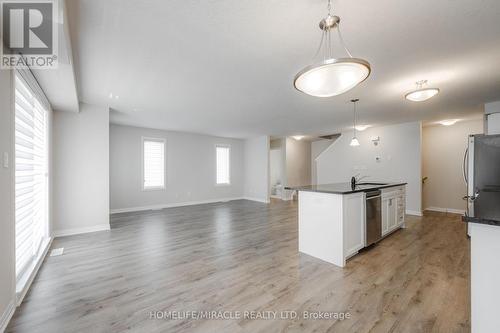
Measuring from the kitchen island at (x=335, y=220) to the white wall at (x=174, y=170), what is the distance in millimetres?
5141

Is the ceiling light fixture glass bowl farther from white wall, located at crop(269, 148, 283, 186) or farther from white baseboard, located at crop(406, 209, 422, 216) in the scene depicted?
white wall, located at crop(269, 148, 283, 186)

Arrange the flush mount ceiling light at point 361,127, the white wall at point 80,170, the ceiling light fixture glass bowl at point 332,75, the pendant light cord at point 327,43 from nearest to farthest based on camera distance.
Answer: the ceiling light fixture glass bowl at point 332,75 < the pendant light cord at point 327,43 < the white wall at point 80,170 < the flush mount ceiling light at point 361,127

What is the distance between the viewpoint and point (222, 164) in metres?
8.41

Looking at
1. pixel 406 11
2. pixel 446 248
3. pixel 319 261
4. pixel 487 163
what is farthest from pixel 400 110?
pixel 319 261

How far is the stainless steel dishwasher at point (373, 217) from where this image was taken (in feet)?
10.4

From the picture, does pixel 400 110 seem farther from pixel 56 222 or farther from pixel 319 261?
pixel 56 222

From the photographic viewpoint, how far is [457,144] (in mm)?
5742

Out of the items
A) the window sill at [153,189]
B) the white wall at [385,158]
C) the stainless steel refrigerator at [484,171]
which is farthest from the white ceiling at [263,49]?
the window sill at [153,189]

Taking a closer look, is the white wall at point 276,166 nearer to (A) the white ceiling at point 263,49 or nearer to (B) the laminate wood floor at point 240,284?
(A) the white ceiling at point 263,49

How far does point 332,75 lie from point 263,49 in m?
1.02

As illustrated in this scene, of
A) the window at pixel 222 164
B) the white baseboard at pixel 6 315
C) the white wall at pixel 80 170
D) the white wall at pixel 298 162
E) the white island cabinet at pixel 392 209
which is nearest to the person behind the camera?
the white baseboard at pixel 6 315

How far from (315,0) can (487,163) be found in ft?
13.0

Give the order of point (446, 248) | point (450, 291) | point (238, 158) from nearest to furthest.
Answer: point (450, 291) → point (446, 248) → point (238, 158)

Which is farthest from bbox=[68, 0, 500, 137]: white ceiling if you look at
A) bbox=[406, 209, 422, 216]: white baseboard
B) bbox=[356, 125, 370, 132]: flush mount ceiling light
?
bbox=[406, 209, 422, 216]: white baseboard
